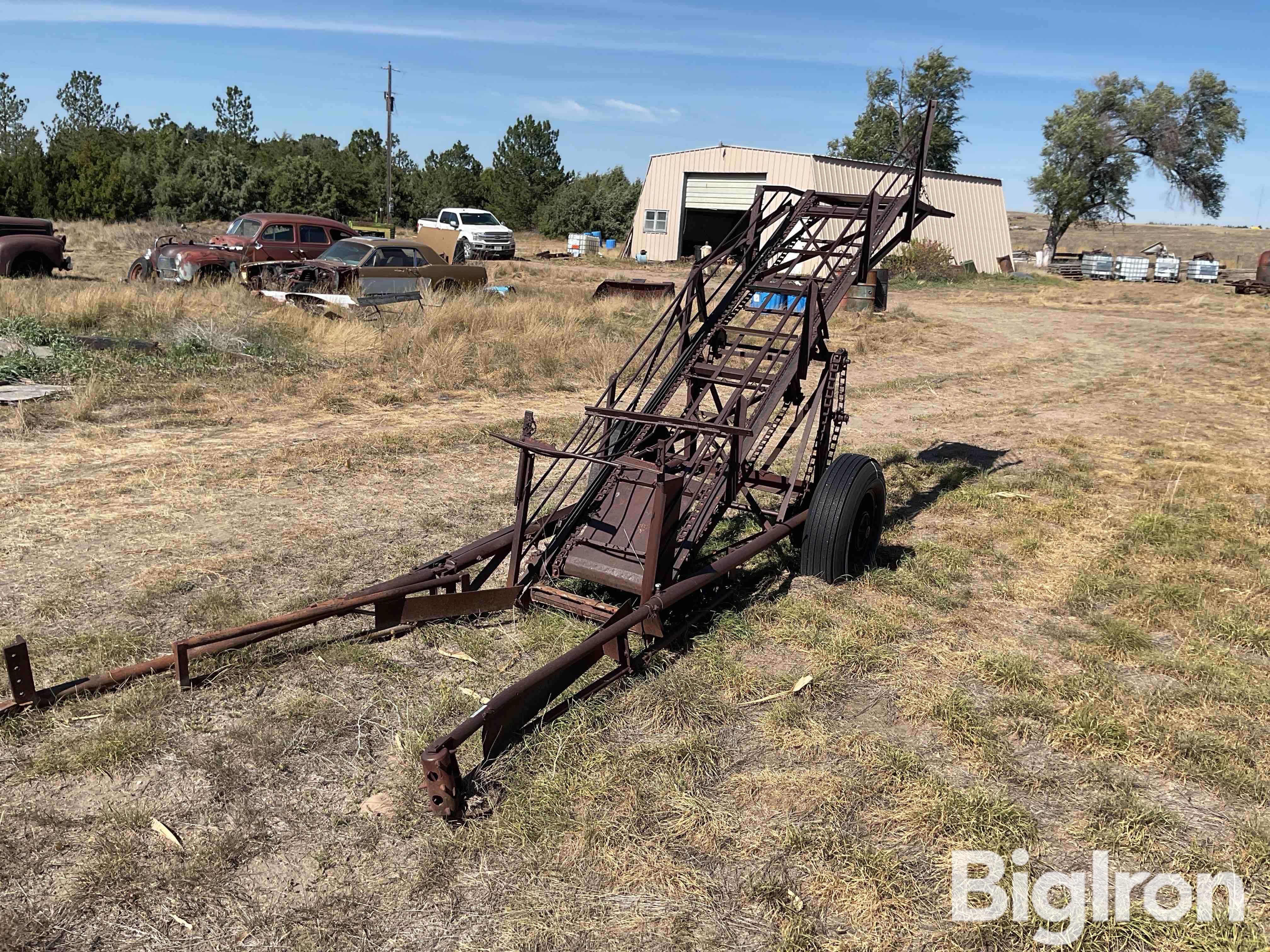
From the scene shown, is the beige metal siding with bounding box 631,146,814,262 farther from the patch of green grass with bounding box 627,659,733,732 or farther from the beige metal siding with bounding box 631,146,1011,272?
the patch of green grass with bounding box 627,659,733,732

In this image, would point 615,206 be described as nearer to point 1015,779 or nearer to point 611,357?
point 611,357

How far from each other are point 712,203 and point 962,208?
1002cm

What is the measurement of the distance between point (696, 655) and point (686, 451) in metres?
1.36

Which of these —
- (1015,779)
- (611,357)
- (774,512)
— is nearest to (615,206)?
(611,357)

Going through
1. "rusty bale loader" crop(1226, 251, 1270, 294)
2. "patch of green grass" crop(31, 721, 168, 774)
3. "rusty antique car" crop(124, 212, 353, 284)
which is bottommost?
"patch of green grass" crop(31, 721, 168, 774)

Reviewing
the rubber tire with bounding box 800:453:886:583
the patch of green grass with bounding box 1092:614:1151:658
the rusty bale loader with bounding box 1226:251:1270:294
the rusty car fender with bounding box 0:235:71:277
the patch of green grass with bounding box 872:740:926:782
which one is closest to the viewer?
the patch of green grass with bounding box 872:740:926:782

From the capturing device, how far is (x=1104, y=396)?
1381 centimetres

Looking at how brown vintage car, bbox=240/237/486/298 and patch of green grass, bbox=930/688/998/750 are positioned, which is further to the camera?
brown vintage car, bbox=240/237/486/298

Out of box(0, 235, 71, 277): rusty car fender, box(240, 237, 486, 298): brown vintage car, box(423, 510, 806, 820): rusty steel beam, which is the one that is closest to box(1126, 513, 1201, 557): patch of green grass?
box(423, 510, 806, 820): rusty steel beam

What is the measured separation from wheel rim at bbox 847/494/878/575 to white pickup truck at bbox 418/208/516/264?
27.0 m

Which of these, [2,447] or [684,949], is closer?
[684,949]

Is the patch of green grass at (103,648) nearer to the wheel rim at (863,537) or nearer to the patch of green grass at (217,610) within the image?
the patch of green grass at (217,610)

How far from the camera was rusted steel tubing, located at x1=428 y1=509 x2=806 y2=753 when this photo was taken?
3.48m

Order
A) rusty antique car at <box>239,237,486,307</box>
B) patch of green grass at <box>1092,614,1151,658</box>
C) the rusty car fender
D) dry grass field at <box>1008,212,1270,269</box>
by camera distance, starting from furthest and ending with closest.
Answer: dry grass field at <box>1008,212,1270,269</box> < the rusty car fender < rusty antique car at <box>239,237,486,307</box> < patch of green grass at <box>1092,614,1151,658</box>
